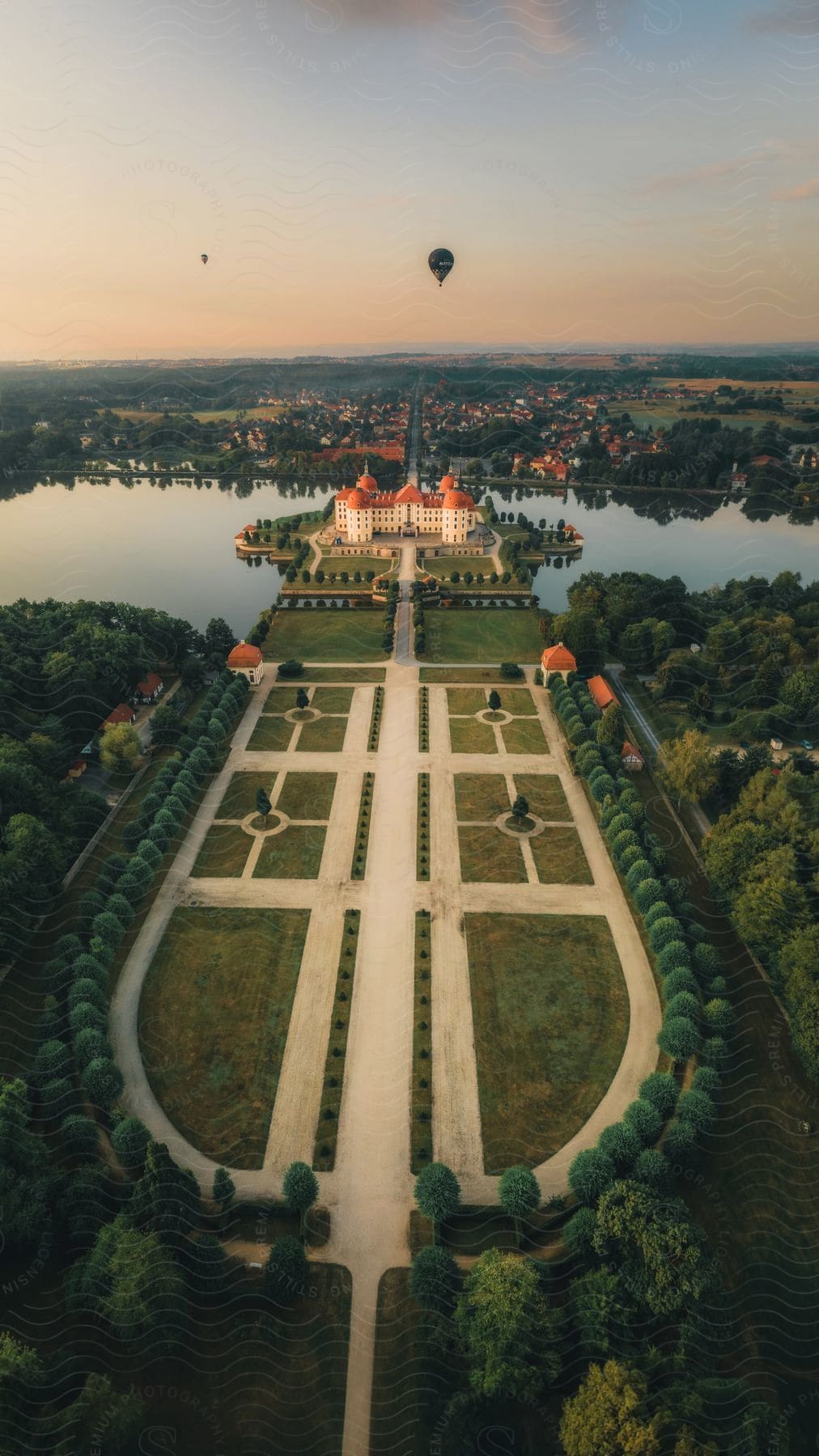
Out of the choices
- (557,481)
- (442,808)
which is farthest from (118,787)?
(557,481)

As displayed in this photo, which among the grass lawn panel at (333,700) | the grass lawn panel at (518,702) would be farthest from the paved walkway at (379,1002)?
the grass lawn panel at (333,700)

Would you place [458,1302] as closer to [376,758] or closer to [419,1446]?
[419,1446]

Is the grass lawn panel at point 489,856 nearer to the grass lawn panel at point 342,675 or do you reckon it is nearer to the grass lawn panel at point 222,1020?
the grass lawn panel at point 222,1020

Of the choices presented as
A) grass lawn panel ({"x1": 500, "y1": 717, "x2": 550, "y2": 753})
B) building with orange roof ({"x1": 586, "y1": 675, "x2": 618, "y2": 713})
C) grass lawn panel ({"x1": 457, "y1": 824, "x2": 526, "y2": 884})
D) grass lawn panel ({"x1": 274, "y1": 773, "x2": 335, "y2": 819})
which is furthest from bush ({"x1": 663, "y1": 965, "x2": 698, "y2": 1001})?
building with orange roof ({"x1": 586, "y1": 675, "x2": 618, "y2": 713})

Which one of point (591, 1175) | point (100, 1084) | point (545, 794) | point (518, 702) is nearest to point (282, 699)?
point (518, 702)

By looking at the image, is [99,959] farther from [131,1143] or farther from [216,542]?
[216,542]

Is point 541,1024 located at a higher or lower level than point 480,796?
lower
